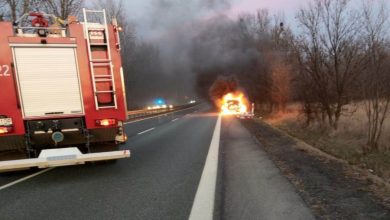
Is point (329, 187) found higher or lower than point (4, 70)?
lower

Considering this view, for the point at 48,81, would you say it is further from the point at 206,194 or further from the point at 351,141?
the point at 351,141

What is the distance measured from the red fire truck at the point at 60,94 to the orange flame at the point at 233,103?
34.5 metres

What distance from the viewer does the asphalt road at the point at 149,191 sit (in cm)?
521

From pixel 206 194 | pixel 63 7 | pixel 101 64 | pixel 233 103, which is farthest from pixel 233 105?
pixel 206 194

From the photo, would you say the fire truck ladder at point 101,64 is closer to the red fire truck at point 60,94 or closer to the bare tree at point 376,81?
the red fire truck at point 60,94

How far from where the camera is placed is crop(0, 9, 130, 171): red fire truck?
7500mm

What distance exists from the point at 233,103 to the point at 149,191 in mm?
38829

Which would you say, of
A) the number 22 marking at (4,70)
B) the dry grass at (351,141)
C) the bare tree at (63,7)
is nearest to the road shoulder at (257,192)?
the dry grass at (351,141)

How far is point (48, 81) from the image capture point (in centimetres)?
787

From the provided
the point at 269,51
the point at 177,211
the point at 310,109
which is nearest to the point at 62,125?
the point at 177,211

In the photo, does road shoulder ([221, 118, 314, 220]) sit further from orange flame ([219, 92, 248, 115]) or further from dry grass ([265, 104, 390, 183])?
orange flame ([219, 92, 248, 115])

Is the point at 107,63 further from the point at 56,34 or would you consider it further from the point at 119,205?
the point at 119,205

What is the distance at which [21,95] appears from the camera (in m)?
7.62

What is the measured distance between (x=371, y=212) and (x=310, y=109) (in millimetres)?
15971
